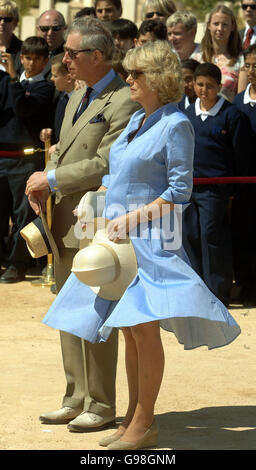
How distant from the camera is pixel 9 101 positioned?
10117mm

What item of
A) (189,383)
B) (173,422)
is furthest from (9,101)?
(173,422)

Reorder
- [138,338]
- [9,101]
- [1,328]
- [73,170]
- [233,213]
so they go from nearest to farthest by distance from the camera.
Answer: [138,338] → [73,170] → [1,328] → [233,213] → [9,101]

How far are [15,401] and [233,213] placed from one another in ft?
12.8

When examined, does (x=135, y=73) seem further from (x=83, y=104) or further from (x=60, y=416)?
(x=60, y=416)

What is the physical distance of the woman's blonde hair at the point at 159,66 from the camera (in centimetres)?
495

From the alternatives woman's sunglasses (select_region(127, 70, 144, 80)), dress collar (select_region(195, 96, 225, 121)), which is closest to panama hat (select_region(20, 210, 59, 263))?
woman's sunglasses (select_region(127, 70, 144, 80))

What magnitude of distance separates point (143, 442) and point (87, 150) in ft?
5.02

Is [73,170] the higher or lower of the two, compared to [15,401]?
higher

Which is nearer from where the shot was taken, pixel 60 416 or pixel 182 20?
pixel 60 416

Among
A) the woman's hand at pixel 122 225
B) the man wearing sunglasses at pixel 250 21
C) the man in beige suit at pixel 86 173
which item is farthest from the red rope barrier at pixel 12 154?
the woman's hand at pixel 122 225

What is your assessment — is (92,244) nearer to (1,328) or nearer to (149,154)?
(149,154)

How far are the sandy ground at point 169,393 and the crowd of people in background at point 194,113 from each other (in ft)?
3.14

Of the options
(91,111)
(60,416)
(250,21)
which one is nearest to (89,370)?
(60,416)

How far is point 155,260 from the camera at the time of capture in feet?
16.3
